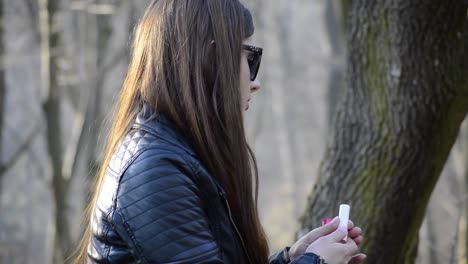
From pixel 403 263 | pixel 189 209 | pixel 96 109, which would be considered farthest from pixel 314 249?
pixel 96 109

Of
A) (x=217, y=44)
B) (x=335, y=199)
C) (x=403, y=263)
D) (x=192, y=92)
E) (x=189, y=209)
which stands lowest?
(x=403, y=263)

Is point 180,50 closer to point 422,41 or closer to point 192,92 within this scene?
point 192,92

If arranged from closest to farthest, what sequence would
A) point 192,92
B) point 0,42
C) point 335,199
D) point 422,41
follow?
point 192,92 → point 422,41 → point 335,199 → point 0,42

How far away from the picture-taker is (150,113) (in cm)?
194

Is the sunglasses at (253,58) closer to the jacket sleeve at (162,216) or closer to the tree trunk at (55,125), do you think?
the jacket sleeve at (162,216)

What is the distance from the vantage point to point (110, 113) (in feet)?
7.69

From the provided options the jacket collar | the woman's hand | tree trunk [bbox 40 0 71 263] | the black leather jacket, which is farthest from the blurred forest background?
the woman's hand

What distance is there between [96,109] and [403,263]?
15.3ft

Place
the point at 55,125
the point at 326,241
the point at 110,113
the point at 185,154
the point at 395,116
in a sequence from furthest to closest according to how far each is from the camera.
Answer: the point at 55,125
the point at 395,116
the point at 110,113
the point at 326,241
the point at 185,154

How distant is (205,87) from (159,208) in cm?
38

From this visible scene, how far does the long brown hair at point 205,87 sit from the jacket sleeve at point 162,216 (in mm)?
162

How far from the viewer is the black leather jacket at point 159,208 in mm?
1726

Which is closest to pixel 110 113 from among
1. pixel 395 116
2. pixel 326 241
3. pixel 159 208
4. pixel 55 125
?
pixel 159 208

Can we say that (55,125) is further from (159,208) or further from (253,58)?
(159,208)
